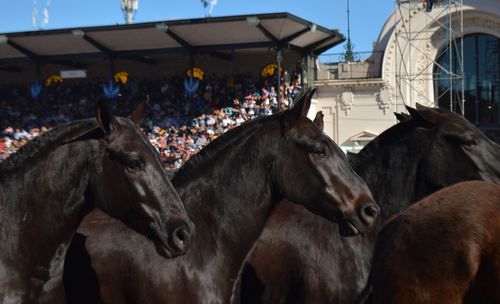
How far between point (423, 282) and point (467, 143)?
2.51 metres

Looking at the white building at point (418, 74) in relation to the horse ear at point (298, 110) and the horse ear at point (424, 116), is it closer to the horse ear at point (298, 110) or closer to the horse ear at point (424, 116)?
the horse ear at point (424, 116)

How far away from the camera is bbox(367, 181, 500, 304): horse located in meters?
2.79

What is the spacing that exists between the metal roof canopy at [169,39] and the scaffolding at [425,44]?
2.37 m

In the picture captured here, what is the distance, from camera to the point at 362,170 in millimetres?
5695

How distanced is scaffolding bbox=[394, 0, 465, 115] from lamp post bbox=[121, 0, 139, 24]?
48.3 ft

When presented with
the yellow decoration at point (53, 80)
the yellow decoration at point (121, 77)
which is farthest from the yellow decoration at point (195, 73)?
the yellow decoration at point (53, 80)

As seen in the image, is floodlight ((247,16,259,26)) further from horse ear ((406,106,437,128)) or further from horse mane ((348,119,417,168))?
horse ear ((406,106,437,128))

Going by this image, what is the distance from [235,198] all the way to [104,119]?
3.43ft

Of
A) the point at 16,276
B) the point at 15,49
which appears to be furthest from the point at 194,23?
the point at 16,276

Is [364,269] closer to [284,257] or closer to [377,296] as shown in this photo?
[284,257]

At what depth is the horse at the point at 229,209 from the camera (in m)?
4.42

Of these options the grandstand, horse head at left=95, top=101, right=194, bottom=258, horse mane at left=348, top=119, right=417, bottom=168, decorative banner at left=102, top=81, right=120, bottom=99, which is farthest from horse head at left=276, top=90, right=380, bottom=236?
decorative banner at left=102, top=81, right=120, bottom=99

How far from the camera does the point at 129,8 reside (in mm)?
36844

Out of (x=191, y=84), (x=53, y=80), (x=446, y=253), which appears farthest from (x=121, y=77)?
(x=446, y=253)
